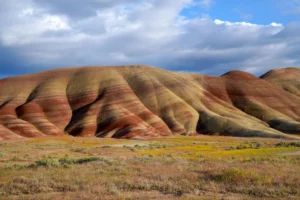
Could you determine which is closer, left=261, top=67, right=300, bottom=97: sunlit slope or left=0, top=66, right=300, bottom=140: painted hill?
left=0, top=66, right=300, bottom=140: painted hill

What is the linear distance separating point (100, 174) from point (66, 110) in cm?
10530

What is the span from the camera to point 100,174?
63.7ft

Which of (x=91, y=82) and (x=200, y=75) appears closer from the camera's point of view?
(x=91, y=82)

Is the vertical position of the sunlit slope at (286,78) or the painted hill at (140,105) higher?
the sunlit slope at (286,78)

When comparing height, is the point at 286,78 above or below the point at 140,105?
above

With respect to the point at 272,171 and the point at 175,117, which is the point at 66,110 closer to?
the point at 175,117

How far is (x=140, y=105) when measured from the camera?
394 feet

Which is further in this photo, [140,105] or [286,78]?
[286,78]

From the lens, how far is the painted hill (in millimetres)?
108438

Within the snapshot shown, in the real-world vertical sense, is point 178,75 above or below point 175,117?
above

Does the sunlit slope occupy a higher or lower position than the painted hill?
higher

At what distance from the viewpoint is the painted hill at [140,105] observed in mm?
108438

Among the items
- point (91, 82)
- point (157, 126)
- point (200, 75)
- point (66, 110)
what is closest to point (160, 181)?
point (157, 126)

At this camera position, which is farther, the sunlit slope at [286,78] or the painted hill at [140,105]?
the sunlit slope at [286,78]
